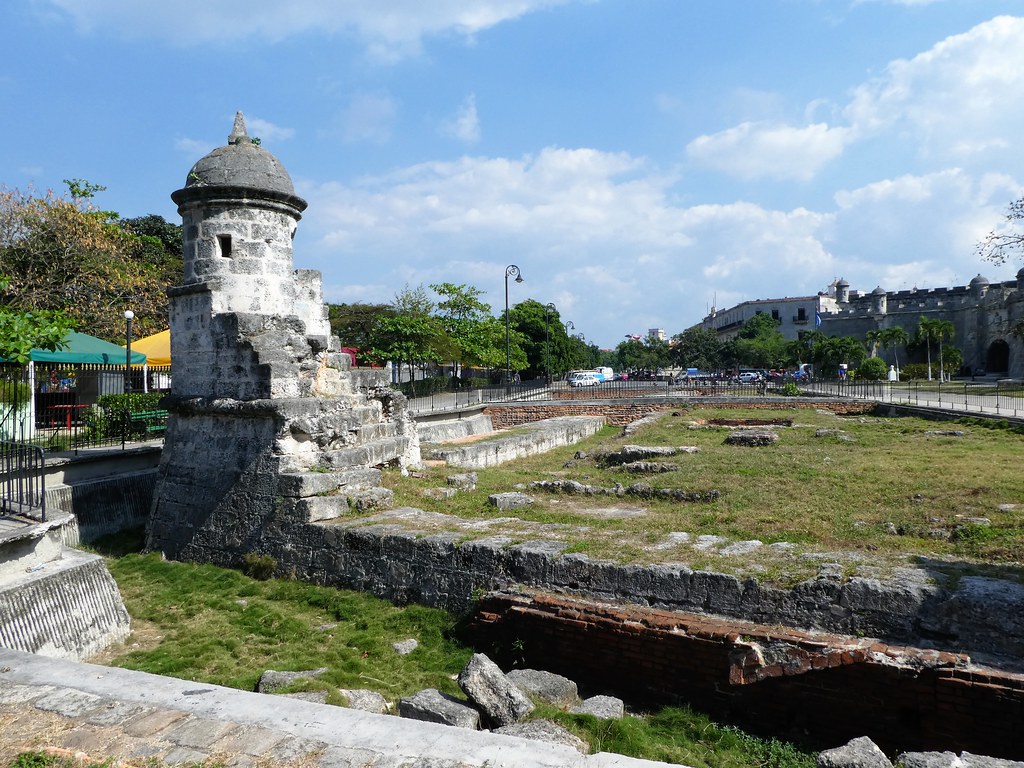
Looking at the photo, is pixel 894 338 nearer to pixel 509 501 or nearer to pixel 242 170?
pixel 509 501

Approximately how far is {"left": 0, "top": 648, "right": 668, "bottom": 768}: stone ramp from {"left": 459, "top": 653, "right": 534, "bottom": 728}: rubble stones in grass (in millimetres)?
978

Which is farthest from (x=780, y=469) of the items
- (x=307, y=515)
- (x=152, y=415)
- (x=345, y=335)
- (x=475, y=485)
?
(x=345, y=335)

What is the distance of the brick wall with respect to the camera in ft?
13.4

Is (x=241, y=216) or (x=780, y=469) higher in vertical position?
(x=241, y=216)

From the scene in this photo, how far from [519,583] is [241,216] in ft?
22.9

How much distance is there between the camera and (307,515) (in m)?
7.64

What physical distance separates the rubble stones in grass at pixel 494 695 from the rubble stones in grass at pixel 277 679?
146 centimetres

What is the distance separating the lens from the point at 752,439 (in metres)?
15.2

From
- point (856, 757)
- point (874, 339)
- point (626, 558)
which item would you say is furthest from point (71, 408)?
point (874, 339)

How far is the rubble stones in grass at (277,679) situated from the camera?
197 inches

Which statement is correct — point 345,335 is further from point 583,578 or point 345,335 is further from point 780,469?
point 583,578

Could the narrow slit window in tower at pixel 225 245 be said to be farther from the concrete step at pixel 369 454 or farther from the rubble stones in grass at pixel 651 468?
the rubble stones in grass at pixel 651 468

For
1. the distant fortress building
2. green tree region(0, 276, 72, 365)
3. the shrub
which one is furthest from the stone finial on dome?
the distant fortress building

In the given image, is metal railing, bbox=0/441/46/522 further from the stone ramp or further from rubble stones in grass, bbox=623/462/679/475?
rubble stones in grass, bbox=623/462/679/475
